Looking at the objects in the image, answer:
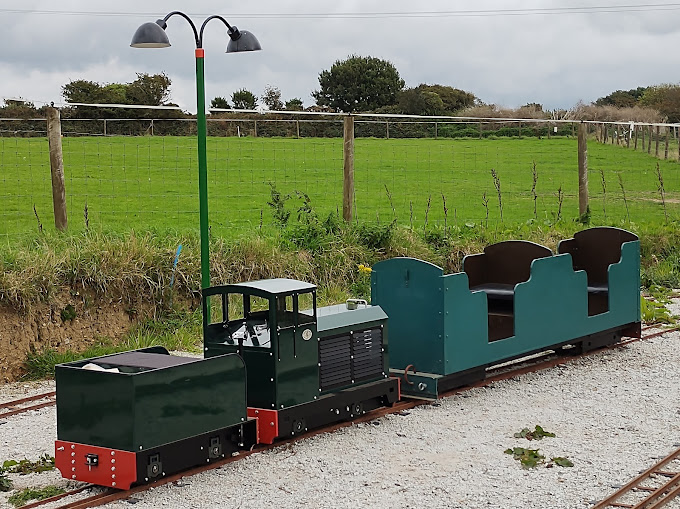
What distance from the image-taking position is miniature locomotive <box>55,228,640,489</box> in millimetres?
7328

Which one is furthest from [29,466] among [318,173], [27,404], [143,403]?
[318,173]

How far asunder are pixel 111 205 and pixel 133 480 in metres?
12.9

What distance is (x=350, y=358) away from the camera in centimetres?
923

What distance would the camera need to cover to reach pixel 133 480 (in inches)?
282

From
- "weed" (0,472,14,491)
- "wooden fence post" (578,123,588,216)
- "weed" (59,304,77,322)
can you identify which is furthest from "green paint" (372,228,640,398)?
"wooden fence post" (578,123,588,216)

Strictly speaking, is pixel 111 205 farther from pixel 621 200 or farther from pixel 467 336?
pixel 621 200

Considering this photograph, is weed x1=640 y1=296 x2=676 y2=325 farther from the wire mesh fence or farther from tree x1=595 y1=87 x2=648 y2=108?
tree x1=595 y1=87 x2=648 y2=108

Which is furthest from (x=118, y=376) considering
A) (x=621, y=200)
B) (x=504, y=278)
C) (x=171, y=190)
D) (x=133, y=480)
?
(x=621, y=200)

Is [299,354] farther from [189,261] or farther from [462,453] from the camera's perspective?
[189,261]

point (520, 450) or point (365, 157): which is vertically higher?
point (365, 157)

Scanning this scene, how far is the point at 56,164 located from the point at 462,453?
851cm

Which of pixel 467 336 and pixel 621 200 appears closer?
pixel 467 336

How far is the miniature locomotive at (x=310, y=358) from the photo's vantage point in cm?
733

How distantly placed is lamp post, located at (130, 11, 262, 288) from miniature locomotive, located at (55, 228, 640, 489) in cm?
136
